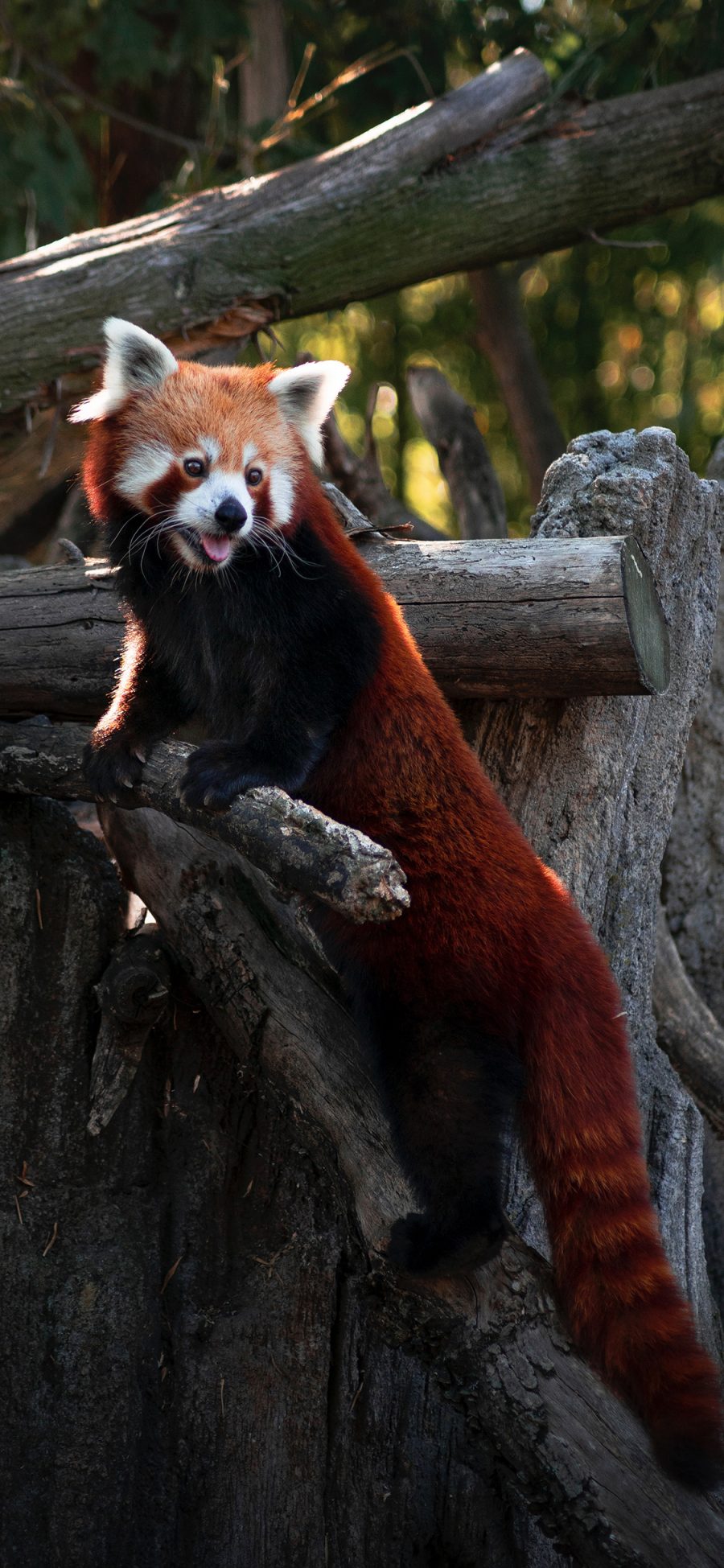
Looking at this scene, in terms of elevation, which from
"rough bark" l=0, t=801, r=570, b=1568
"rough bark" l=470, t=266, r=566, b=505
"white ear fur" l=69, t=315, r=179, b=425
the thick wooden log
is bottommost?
"rough bark" l=0, t=801, r=570, b=1568

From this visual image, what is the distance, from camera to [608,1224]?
2043 millimetres

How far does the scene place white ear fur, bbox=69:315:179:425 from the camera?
257cm

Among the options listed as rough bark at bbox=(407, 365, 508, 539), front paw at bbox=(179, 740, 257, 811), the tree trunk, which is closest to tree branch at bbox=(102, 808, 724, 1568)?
the tree trunk

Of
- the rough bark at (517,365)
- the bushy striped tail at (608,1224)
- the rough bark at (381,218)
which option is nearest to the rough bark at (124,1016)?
the bushy striped tail at (608,1224)

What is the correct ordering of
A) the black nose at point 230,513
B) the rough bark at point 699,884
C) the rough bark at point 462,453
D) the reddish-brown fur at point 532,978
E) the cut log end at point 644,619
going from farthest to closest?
the rough bark at point 462,453 → the rough bark at point 699,884 → the cut log end at point 644,619 → the black nose at point 230,513 → the reddish-brown fur at point 532,978

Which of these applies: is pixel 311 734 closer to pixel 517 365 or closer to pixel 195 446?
pixel 195 446

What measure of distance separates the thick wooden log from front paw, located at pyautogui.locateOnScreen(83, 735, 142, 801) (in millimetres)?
480

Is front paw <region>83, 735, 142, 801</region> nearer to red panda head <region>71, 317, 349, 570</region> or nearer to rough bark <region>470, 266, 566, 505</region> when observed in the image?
red panda head <region>71, 317, 349, 570</region>

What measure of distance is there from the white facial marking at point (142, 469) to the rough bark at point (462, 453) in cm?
294

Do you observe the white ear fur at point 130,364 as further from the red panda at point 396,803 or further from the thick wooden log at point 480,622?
the thick wooden log at point 480,622

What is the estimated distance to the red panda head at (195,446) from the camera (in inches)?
95.5

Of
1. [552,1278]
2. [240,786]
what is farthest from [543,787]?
[552,1278]

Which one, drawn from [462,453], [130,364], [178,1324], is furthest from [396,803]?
[462,453]

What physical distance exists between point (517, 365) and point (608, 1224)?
603 cm
